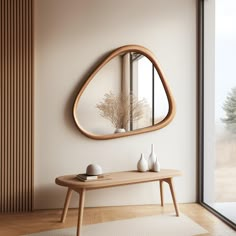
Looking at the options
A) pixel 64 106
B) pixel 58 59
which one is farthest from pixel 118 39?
pixel 64 106

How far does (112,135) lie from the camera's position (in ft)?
13.2

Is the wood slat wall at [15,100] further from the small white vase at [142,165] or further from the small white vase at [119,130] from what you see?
the small white vase at [142,165]

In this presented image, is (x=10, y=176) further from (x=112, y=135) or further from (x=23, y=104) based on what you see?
Result: (x=112, y=135)

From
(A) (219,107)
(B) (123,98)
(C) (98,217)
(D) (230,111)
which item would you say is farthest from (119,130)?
(D) (230,111)

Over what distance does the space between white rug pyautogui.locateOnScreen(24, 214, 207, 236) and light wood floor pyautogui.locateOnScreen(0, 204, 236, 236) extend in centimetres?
12

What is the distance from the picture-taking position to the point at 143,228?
131 inches

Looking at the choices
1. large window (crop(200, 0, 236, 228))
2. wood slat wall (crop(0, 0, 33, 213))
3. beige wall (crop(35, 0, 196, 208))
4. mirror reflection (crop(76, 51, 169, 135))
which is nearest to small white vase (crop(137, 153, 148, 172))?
beige wall (crop(35, 0, 196, 208))

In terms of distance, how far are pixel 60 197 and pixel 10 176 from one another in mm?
607

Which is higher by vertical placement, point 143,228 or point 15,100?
point 15,100

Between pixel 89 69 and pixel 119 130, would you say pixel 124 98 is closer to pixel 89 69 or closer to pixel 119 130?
pixel 119 130

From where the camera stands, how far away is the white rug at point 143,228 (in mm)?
3176

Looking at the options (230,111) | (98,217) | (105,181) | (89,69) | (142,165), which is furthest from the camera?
(89,69)

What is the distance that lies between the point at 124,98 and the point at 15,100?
1.22m

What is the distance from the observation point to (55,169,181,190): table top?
3209 mm
